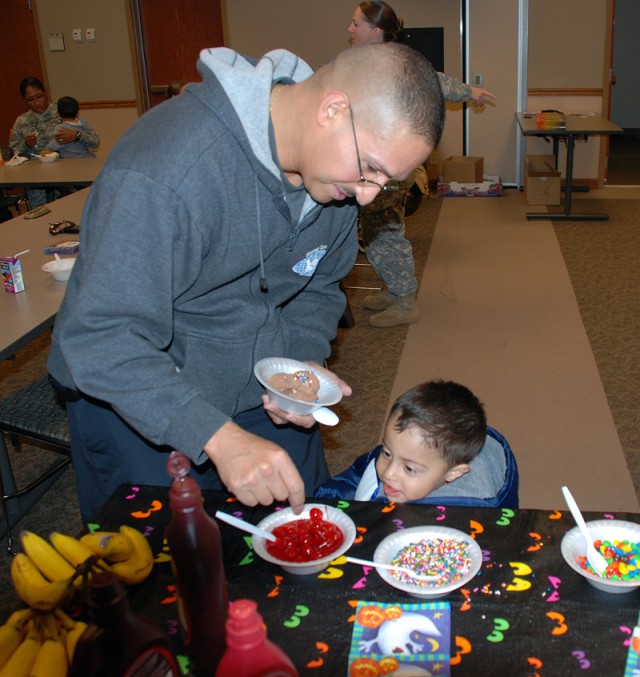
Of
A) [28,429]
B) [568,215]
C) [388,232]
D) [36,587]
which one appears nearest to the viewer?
[36,587]

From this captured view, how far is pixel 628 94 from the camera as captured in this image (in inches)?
393

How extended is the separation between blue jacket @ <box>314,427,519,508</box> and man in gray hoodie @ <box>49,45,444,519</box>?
1.27 ft

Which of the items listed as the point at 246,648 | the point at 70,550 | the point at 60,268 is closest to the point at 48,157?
the point at 60,268

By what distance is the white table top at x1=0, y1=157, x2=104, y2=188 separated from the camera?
4.54 meters

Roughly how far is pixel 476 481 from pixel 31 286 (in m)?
1.73

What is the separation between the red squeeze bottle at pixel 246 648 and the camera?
2.24ft

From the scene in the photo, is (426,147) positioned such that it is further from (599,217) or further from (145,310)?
(599,217)

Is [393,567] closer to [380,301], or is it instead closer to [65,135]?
[380,301]

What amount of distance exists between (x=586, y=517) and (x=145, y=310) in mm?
802

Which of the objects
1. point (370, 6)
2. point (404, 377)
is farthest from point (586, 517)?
point (370, 6)

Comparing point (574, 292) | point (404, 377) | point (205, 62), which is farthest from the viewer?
point (574, 292)

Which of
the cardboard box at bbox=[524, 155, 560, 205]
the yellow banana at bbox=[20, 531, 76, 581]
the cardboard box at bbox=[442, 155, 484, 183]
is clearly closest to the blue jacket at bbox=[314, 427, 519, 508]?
the yellow banana at bbox=[20, 531, 76, 581]

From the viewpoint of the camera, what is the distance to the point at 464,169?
7.36 m

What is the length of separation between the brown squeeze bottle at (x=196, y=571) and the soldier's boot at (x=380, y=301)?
366 cm
